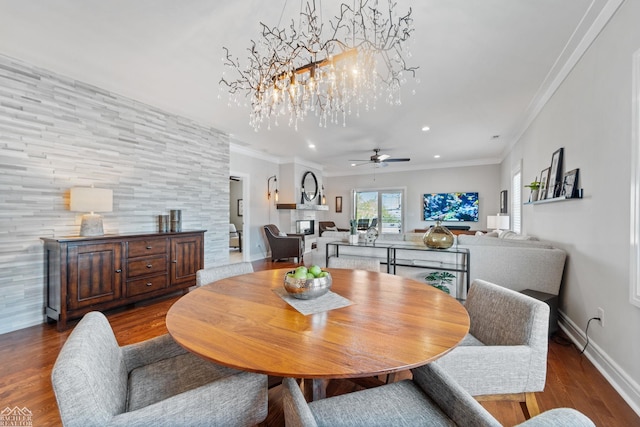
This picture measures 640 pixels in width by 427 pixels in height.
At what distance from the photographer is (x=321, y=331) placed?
1091 mm

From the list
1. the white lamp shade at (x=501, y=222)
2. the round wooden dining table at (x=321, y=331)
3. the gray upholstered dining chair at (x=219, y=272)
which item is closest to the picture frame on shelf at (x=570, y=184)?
the round wooden dining table at (x=321, y=331)

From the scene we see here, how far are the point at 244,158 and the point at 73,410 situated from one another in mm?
6202

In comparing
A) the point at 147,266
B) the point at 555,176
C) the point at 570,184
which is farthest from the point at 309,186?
the point at 570,184

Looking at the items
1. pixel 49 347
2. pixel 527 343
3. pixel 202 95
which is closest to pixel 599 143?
pixel 527 343

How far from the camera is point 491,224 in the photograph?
6039 millimetres

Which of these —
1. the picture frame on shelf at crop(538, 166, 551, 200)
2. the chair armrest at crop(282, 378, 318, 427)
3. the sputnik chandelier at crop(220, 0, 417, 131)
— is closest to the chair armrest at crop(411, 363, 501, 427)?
the chair armrest at crop(282, 378, 318, 427)

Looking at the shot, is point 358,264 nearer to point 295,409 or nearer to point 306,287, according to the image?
point 306,287

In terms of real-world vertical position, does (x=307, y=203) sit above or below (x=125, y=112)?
below

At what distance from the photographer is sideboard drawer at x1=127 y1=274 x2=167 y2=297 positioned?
335cm

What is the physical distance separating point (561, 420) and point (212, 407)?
0.95 metres

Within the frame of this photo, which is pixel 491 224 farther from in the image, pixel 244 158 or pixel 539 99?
pixel 244 158

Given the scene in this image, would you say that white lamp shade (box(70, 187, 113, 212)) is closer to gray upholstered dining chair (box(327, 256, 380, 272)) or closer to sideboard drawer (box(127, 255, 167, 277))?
sideboard drawer (box(127, 255, 167, 277))

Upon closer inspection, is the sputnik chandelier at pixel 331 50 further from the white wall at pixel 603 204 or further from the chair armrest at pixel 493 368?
the chair armrest at pixel 493 368

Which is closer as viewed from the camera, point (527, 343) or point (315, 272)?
point (527, 343)
